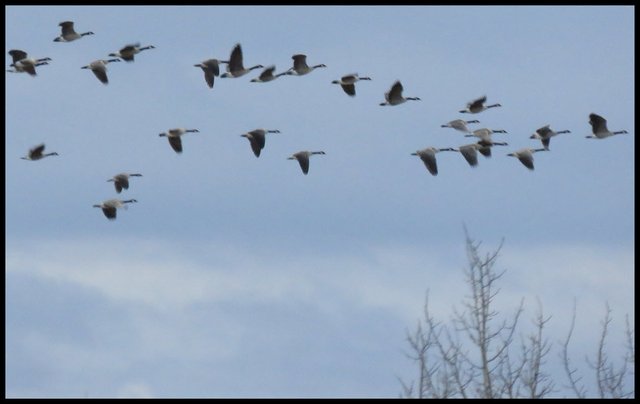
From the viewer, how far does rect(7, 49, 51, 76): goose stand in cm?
2886

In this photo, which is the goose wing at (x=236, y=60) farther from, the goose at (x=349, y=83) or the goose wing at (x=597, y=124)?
the goose wing at (x=597, y=124)

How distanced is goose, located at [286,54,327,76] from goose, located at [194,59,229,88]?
1233 mm

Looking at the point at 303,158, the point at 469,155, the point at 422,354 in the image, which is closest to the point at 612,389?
the point at 422,354

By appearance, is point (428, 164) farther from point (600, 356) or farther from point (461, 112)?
point (600, 356)

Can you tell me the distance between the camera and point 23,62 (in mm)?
29000

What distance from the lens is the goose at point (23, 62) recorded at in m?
28.9

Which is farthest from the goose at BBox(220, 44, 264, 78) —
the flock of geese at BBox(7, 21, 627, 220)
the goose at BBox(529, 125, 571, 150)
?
the goose at BBox(529, 125, 571, 150)

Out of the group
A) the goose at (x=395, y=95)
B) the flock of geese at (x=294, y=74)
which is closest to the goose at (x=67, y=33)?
the flock of geese at (x=294, y=74)

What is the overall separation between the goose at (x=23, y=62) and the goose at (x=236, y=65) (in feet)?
9.93

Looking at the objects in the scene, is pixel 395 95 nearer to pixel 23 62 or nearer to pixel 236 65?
pixel 236 65

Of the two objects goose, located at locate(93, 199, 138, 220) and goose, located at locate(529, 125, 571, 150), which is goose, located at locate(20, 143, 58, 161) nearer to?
goose, located at locate(93, 199, 138, 220)

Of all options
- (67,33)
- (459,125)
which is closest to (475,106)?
(459,125)

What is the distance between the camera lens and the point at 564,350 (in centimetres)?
2673

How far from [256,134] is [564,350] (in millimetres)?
6233
